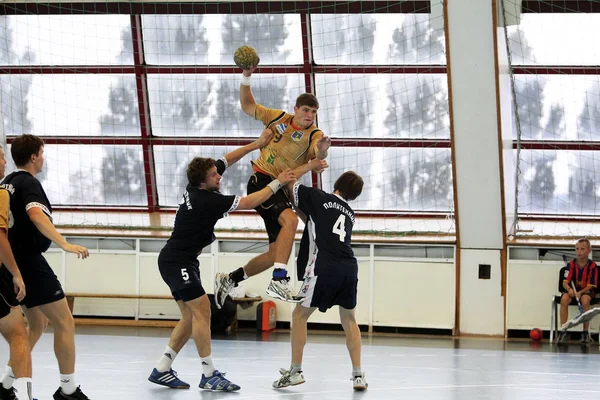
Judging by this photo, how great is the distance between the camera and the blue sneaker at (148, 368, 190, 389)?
6809 millimetres

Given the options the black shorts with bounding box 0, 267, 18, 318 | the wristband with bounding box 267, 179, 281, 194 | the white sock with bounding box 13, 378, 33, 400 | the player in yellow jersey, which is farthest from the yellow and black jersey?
the white sock with bounding box 13, 378, 33, 400

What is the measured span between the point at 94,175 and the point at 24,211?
8.95 metres

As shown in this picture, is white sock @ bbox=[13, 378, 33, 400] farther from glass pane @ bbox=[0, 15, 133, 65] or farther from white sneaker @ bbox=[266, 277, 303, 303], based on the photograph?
glass pane @ bbox=[0, 15, 133, 65]

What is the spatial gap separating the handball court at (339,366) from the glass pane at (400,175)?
2.47 metres

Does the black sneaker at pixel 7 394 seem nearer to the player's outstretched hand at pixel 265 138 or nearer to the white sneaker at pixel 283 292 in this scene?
the white sneaker at pixel 283 292

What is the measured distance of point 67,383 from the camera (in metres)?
5.66

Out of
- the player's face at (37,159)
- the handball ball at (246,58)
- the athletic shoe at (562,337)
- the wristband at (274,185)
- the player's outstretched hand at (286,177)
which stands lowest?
the athletic shoe at (562,337)

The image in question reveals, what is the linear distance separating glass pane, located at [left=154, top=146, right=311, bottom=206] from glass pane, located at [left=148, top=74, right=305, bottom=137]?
0.81ft

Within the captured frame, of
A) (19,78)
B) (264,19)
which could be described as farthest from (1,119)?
(264,19)

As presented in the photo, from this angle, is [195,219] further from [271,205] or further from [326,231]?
[326,231]

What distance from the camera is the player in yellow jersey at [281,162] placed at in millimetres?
6918

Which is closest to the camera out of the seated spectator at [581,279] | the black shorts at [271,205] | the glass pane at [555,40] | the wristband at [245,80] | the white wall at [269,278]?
the black shorts at [271,205]

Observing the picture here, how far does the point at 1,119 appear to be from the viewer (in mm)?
13750

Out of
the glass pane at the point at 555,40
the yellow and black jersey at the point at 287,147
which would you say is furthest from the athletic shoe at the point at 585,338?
the yellow and black jersey at the point at 287,147
